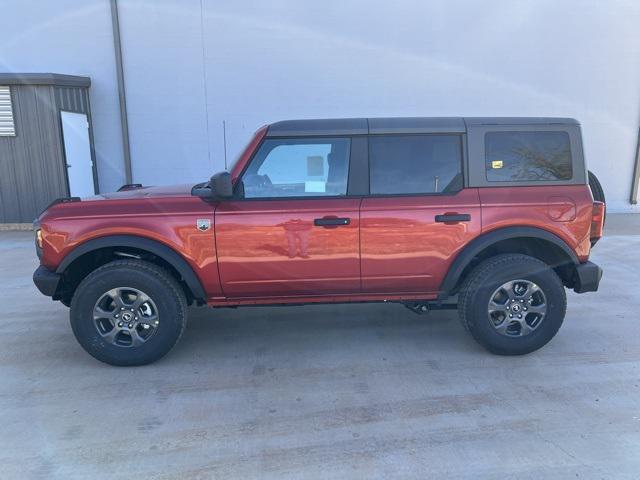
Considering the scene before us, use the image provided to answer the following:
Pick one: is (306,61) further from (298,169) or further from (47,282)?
(47,282)

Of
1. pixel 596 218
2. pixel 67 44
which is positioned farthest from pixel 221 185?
pixel 67 44

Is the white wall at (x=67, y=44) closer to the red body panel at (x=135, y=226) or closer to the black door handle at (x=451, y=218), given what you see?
the red body panel at (x=135, y=226)

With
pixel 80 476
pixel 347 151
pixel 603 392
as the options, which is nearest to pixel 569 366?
pixel 603 392

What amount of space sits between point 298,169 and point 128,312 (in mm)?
1708

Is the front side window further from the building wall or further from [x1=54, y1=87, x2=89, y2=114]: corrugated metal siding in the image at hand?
[x1=54, y1=87, x2=89, y2=114]: corrugated metal siding

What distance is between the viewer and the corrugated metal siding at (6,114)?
8.53 meters

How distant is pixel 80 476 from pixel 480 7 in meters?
10.5

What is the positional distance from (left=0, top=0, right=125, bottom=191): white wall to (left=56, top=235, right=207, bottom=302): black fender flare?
7037 millimetres

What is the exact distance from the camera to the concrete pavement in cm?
250

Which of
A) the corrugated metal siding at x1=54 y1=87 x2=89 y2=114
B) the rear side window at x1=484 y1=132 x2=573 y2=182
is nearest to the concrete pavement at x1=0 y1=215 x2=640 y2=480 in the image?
the rear side window at x1=484 y1=132 x2=573 y2=182

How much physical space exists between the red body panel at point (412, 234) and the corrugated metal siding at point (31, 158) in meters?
7.49

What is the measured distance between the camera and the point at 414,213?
11.7 ft

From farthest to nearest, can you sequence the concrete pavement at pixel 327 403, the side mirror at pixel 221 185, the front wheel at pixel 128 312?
the front wheel at pixel 128 312 → the side mirror at pixel 221 185 → the concrete pavement at pixel 327 403

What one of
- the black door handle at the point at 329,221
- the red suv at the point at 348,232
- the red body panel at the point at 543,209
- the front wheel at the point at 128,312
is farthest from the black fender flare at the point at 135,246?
the red body panel at the point at 543,209
